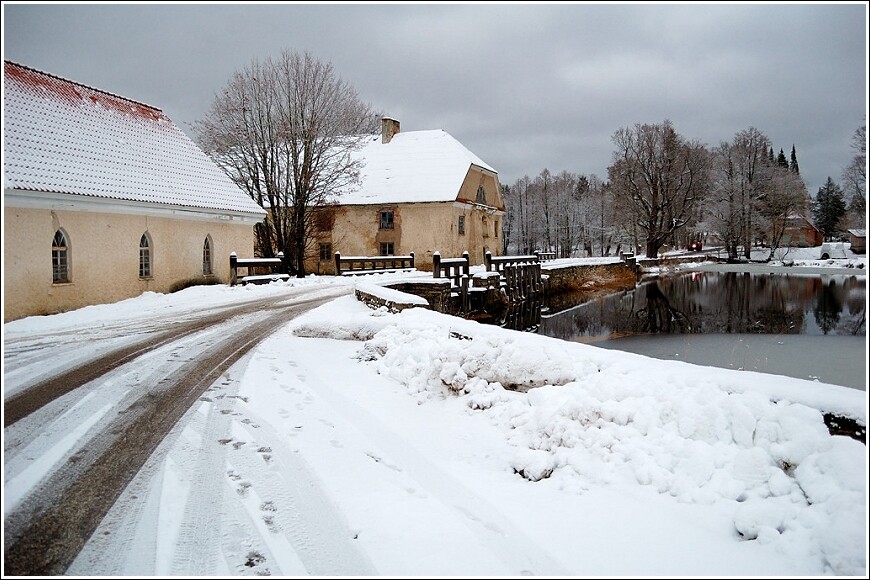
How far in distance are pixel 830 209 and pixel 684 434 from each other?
230 centimetres

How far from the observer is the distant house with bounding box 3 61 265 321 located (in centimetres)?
1109

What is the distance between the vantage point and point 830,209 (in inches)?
119

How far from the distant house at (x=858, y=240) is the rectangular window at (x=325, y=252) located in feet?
104

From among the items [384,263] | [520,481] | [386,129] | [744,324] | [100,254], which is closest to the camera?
[520,481]

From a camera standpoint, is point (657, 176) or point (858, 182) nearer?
point (858, 182)

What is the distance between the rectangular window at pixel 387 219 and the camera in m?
32.9

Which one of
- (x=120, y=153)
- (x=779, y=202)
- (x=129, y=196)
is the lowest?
(x=779, y=202)

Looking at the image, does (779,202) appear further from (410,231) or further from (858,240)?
(410,231)

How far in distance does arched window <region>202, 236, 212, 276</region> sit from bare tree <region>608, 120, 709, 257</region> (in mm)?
36880

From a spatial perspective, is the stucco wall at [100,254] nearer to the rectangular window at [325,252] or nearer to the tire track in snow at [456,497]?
the tire track in snow at [456,497]

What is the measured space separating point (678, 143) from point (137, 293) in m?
43.2

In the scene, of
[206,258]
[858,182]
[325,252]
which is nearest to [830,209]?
[858,182]

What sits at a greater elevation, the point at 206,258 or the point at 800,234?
the point at 206,258

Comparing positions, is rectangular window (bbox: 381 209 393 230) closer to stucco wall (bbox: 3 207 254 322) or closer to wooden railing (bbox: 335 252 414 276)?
wooden railing (bbox: 335 252 414 276)
